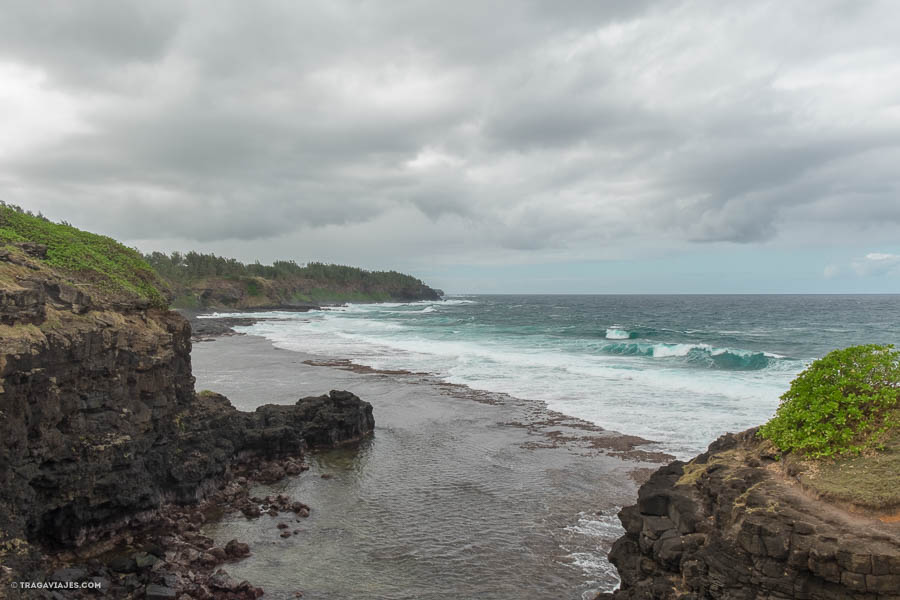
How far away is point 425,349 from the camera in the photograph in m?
47.2

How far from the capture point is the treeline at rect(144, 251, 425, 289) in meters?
113

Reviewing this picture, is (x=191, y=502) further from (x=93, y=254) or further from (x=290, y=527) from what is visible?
(x=93, y=254)

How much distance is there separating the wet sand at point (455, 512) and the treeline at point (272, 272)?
261 ft

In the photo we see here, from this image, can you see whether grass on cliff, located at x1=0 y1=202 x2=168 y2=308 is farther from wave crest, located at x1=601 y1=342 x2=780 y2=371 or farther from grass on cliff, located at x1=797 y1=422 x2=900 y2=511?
wave crest, located at x1=601 y1=342 x2=780 y2=371

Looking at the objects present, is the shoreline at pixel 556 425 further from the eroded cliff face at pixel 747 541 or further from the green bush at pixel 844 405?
the green bush at pixel 844 405

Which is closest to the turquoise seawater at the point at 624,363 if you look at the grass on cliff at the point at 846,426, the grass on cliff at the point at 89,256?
the grass on cliff at the point at 846,426

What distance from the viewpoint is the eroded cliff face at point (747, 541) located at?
609 cm

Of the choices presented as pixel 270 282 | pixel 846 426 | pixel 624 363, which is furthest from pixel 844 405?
pixel 270 282

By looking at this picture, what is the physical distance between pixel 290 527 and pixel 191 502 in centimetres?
298

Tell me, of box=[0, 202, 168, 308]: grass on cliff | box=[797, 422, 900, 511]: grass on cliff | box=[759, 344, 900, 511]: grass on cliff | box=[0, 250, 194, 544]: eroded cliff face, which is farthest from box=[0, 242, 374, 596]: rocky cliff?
box=[759, 344, 900, 511]: grass on cliff

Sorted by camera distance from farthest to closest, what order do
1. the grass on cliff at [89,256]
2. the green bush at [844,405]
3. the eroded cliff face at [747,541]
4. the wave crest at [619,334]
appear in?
the wave crest at [619,334], the grass on cliff at [89,256], the green bush at [844,405], the eroded cliff face at [747,541]

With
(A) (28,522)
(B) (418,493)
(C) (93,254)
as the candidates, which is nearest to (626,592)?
(B) (418,493)

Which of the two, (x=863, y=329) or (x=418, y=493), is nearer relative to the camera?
(x=418, y=493)

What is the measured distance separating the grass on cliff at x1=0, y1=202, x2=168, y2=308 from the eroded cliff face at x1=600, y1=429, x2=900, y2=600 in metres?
13.3
